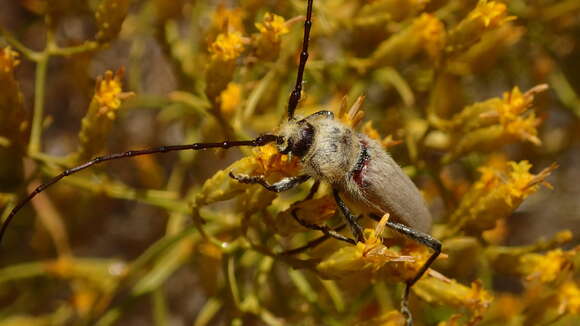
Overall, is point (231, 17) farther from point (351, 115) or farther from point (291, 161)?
point (291, 161)

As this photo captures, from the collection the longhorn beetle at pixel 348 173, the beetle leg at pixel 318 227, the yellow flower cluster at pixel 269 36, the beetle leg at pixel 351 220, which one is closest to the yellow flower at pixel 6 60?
the longhorn beetle at pixel 348 173

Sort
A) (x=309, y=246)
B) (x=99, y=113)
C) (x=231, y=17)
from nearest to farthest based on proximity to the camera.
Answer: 1. (x=309, y=246)
2. (x=99, y=113)
3. (x=231, y=17)

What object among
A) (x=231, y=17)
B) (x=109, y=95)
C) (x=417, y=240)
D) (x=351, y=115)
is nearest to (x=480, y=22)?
A: (x=351, y=115)

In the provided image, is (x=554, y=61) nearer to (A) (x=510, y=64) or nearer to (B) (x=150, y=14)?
(A) (x=510, y=64)

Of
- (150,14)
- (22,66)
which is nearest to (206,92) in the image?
(150,14)

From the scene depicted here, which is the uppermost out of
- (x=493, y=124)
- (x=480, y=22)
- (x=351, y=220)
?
(x=480, y=22)

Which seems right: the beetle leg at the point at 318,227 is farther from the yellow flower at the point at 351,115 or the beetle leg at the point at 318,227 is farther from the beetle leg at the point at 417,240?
the yellow flower at the point at 351,115
